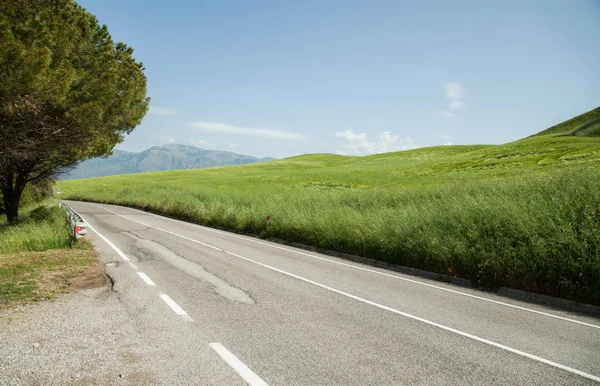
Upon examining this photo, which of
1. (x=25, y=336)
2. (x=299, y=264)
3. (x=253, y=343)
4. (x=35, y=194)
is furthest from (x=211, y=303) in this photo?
(x=35, y=194)

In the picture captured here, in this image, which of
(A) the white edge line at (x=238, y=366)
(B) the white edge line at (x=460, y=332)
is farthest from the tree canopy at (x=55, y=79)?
(A) the white edge line at (x=238, y=366)

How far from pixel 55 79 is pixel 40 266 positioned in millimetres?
5200

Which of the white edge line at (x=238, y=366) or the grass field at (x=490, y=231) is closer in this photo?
the white edge line at (x=238, y=366)

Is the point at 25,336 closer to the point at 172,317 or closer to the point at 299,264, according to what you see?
the point at 172,317

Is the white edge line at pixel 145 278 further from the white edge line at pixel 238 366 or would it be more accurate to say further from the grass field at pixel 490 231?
the grass field at pixel 490 231

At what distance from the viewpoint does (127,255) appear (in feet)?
37.9

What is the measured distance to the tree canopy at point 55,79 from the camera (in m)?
9.51

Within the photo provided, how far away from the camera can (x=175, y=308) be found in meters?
6.34

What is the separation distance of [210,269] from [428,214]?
7.08 meters

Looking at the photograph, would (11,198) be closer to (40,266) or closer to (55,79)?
(55,79)

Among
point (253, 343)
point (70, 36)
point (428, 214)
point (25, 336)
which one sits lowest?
point (25, 336)

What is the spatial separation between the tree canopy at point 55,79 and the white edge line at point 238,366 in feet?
29.1

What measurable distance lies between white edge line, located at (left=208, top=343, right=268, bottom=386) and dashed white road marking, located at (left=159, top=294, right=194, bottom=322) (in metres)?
1.24

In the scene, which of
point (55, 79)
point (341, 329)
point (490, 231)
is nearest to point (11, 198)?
point (55, 79)
